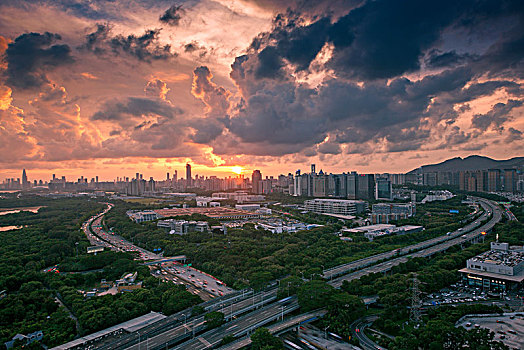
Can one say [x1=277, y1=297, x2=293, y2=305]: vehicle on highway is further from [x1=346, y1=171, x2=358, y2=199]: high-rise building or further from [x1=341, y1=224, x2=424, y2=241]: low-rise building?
[x1=346, y1=171, x2=358, y2=199]: high-rise building

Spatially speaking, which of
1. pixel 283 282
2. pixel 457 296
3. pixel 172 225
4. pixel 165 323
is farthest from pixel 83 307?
pixel 172 225

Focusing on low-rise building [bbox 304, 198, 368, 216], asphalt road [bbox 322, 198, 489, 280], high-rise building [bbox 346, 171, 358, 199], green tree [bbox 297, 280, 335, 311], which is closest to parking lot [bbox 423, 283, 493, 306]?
green tree [bbox 297, 280, 335, 311]

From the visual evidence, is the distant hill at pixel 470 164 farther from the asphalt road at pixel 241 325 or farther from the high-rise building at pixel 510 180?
the asphalt road at pixel 241 325

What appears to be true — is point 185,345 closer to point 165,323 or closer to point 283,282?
point 165,323

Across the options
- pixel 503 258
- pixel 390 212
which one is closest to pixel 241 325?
pixel 503 258

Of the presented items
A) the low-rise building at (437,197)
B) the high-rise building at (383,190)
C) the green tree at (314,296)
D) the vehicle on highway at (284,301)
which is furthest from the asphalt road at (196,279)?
the low-rise building at (437,197)

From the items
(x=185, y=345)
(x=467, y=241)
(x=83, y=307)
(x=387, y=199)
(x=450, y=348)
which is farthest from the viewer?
(x=387, y=199)

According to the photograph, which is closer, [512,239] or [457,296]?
[457,296]
